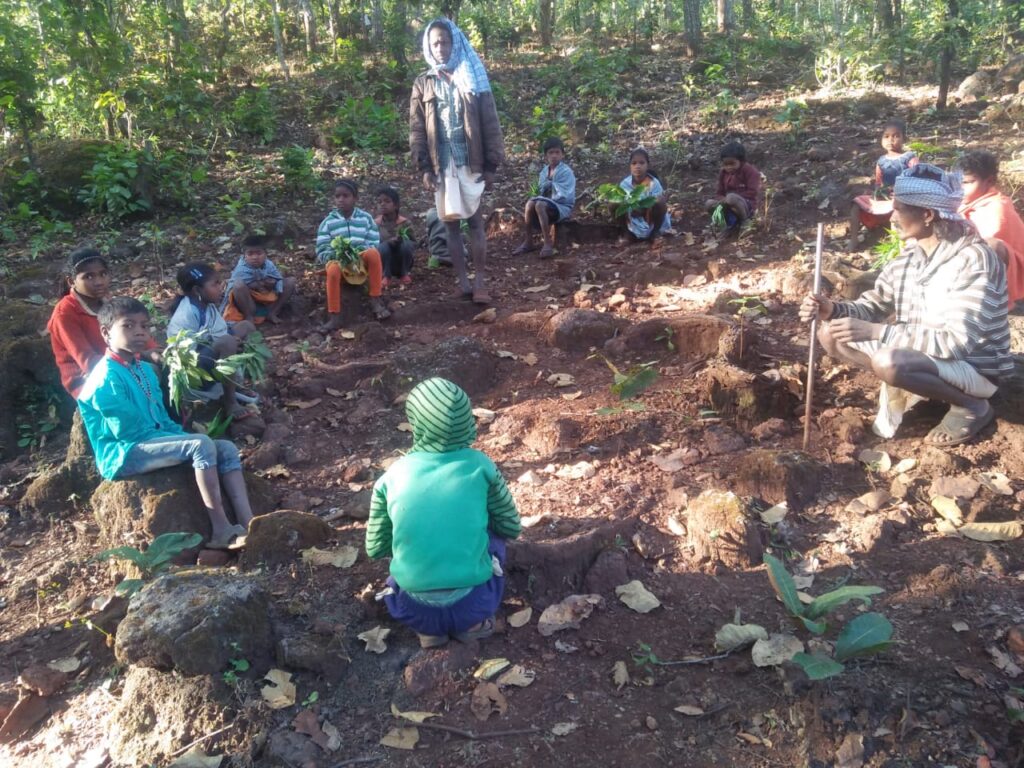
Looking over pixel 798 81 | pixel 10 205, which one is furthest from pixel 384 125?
pixel 798 81

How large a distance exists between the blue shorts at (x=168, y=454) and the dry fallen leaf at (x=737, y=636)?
2.38 meters

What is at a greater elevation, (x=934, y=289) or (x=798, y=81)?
(x=798, y=81)

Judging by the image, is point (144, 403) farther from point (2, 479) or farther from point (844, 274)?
point (844, 274)

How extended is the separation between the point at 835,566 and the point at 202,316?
3847mm

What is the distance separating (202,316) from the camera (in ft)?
16.1

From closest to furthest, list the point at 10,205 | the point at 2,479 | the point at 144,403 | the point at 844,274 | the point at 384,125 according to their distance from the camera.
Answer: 1. the point at 144,403
2. the point at 2,479
3. the point at 844,274
4. the point at 10,205
5. the point at 384,125

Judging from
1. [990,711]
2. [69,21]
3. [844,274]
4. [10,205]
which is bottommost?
[990,711]

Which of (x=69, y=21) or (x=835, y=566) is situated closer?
(x=835, y=566)

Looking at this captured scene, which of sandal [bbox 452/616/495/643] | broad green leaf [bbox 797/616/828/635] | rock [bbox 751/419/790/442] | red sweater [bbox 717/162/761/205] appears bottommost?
sandal [bbox 452/616/495/643]

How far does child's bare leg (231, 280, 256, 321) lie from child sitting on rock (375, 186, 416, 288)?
1213mm

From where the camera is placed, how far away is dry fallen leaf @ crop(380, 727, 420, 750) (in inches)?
102

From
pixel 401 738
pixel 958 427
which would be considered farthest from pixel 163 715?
pixel 958 427

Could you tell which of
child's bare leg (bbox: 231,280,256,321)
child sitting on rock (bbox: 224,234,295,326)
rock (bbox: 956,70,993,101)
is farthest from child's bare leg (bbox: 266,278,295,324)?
rock (bbox: 956,70,993,101)

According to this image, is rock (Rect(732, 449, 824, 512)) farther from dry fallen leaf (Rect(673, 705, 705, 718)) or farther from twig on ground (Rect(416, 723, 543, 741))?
twig on ground (Rect(416, 723, 543, 741))
